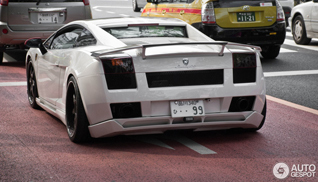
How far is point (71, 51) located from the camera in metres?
5.95

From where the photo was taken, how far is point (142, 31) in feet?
19.9

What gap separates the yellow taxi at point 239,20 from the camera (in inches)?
448

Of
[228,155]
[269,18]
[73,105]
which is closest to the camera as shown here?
[228,155]

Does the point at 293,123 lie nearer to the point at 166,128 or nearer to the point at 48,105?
the point at 166,128

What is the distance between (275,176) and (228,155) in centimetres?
70

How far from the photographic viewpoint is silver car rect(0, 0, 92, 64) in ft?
37.4

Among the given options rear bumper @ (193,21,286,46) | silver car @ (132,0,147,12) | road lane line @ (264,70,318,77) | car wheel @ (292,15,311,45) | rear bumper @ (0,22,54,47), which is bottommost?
silver car @ (132,0,147,12)

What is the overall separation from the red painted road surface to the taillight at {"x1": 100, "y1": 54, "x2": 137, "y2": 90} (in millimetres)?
615

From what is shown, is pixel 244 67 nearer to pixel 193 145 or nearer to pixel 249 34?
pixel 193 145

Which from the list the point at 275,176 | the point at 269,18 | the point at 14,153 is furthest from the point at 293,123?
the point at 269,18

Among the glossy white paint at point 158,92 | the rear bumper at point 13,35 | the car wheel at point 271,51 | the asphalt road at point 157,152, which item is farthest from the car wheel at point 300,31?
the glossy white paint at point 158,92

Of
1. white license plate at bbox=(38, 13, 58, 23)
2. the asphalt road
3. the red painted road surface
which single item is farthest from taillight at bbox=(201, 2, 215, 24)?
the red painted road surface

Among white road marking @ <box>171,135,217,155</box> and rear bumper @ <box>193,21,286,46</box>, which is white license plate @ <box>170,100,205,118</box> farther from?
rear bumper @ <box>193,21,286,46</box>

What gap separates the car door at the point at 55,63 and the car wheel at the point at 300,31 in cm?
984
